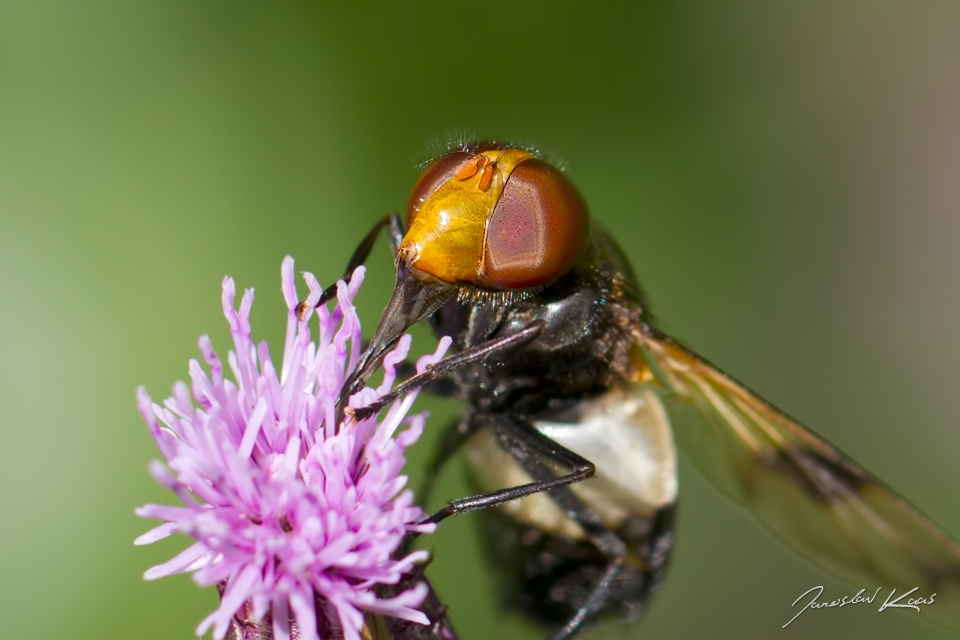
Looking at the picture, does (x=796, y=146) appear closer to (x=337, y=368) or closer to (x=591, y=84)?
(x=591, y=84)

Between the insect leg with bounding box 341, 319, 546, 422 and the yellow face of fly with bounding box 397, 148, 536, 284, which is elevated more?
the yellow face of fly with bounding box 397, 148, 536, 284

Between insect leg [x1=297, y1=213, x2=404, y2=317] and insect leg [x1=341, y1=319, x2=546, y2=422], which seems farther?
insect leg [x1=297, y1=213, x2=404, y2=317]

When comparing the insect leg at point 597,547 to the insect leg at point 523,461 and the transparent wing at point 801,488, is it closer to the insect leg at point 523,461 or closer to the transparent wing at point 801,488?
the insect leg at point 523,461

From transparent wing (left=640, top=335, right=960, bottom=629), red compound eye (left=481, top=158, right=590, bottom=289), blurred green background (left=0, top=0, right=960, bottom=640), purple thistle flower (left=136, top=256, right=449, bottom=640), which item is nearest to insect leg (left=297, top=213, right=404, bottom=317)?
blurred green background (left=0, top=0, right=960, bottom=640)

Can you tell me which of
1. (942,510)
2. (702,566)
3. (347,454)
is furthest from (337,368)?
(942,510)

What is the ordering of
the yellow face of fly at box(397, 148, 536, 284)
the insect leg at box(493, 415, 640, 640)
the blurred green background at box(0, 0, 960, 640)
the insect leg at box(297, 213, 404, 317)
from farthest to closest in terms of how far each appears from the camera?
the blurred green background at box(0, 0, 960, 640), the insect leg at box(493, 415, 640, 640), the insect leg at box(297, 213, 404, 317), the yellow face of fly at box(397, 148, 536, 284)

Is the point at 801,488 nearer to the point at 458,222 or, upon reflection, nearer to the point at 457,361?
the point at 457,361

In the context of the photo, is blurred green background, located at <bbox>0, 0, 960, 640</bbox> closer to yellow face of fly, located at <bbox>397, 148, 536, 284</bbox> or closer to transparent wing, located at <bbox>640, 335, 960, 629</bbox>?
yellow face of fly, located at <bbox>397, 148, 536, 284</bbox>
